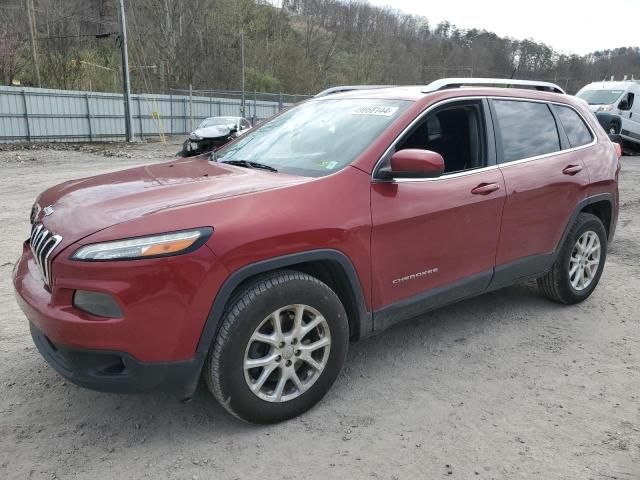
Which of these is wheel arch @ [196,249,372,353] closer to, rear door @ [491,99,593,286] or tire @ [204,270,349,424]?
tire @ [204,270,349,424]

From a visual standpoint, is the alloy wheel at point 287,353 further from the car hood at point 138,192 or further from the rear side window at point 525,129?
the rear side window at point 525,129

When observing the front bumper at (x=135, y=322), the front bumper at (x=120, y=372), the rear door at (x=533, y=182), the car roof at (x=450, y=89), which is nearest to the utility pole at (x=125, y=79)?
the car roof at (x=450, y=89)

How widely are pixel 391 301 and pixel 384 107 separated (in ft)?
4.08

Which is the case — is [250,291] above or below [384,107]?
below

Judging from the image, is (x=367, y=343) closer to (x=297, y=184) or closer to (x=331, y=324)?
(x=331, y=324)

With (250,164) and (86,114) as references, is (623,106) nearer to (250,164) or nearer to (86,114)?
(250,164)

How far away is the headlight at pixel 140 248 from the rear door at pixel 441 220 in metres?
1.08

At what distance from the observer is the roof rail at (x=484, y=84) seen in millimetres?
3465

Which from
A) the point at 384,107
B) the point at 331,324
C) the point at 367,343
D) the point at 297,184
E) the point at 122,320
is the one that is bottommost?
the point at 367,343

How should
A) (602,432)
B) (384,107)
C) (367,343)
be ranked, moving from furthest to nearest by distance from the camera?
(367,343) → (384,107) → (602,432)

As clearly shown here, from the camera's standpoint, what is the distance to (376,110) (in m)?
3.33

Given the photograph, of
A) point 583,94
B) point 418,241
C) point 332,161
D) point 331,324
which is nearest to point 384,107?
point 332,161

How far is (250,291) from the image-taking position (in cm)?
250

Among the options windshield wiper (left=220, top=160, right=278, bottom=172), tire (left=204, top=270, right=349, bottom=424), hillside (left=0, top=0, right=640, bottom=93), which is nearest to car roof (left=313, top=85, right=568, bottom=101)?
windshield wiper (left=220, top=160, right=278, bottom=172)
